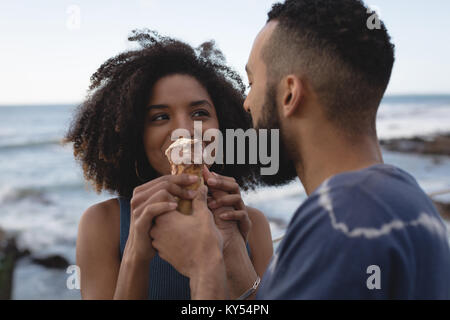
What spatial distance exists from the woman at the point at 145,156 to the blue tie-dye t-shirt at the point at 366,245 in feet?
1.83

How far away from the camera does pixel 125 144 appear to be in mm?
2127

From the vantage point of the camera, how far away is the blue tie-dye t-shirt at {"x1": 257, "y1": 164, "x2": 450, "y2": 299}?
931 mm

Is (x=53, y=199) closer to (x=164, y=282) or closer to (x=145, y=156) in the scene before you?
(x=145, y=156)

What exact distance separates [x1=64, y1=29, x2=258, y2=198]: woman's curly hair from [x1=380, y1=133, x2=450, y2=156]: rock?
1506cm

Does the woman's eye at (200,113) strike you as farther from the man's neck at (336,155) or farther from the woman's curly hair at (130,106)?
the man's neck at (336,155)

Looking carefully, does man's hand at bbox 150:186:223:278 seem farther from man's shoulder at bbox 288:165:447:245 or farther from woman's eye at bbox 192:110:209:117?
woman's eye at bbox 192:110:209:117

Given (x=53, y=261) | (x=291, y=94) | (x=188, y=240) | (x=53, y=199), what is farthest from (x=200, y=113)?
(x=53, y=199)

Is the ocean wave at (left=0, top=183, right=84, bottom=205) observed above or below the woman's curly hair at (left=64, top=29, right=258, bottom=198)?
above

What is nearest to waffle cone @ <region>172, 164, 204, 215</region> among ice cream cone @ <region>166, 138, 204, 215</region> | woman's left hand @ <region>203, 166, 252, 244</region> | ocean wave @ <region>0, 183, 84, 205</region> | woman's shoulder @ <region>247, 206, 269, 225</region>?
ice cream cone @ <region>166, 138, 204, 215</region>

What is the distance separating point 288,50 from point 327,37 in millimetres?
150

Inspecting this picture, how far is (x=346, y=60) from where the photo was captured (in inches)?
A: 50.3

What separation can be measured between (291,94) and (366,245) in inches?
24.4

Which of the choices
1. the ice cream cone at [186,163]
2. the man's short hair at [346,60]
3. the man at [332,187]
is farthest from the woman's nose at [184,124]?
the man's short hair at [346,60]
